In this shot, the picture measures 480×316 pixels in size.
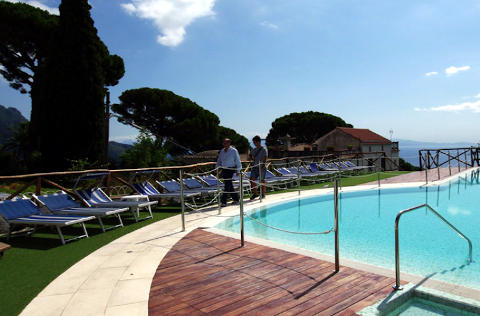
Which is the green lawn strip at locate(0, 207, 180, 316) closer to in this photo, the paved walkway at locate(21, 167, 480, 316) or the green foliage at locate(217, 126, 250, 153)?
the paved walkway at locate(21, 167, 480, 316)

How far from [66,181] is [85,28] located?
28.5ft

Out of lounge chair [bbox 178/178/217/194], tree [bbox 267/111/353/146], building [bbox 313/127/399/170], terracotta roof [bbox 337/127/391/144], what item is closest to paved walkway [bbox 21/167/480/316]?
lounge chair [bbox 178/178/217/194]

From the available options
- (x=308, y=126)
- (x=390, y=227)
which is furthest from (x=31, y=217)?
(x=308, y=126)

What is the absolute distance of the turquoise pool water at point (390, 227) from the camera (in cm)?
454

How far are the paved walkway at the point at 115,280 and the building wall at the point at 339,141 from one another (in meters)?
48.2

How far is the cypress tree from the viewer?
57.6 feet

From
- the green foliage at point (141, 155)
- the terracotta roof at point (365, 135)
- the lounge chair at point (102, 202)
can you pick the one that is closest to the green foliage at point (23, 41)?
the green foliage at point (141, 155)

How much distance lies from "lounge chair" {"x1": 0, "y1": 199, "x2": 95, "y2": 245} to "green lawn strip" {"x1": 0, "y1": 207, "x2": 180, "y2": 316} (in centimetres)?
25

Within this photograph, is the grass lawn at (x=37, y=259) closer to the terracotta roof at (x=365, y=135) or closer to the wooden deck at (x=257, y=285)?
the wooden deck at (x=257, y=285)

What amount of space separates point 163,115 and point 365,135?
35.9m

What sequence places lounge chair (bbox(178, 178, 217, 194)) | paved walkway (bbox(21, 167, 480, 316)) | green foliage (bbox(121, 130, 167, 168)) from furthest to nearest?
green foliage (bbox(121, 130, 167, 168)) < lounge chair (bbox(178, 178, 217, 194)) < paved walkway (bbox(21, 167, 480, 316))

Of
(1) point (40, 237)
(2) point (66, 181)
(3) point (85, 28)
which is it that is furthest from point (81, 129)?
(1) point (40, 237)

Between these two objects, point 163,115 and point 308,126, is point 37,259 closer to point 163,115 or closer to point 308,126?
point 163,115

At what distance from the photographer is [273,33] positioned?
1479cm
